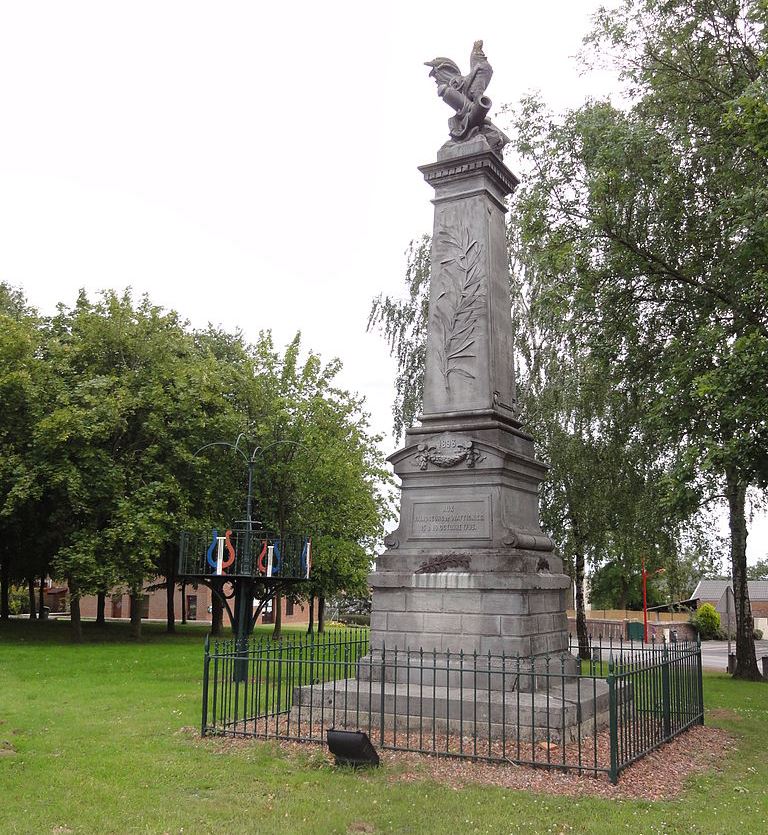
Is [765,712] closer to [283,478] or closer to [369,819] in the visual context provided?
[369,819]

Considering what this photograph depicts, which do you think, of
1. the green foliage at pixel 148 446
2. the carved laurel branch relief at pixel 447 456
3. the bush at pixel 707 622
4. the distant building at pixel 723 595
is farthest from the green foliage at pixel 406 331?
the distant building at pixel 723 595

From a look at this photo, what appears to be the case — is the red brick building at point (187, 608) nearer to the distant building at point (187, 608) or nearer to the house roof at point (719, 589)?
the distant building at point (187, 608)

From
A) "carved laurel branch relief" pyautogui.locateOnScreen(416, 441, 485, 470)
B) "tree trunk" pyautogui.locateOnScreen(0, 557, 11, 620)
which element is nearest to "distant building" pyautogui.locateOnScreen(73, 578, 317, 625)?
"tree trunk" pyautogui.locateOnScreen(0, 557, 11, 620)

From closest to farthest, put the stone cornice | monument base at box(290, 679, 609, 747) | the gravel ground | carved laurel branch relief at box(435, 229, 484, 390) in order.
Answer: the gravel ground, monument base at box(290, 679, 609, 747), carved laurel branch relief at box(435, 229, 484, 390), the stone cornice

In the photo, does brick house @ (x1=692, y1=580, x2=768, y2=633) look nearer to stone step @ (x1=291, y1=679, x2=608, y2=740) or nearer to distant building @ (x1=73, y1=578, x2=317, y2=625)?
distant building @ (x1=73, y1=578, x2=317, y2=625)

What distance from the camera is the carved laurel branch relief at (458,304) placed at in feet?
39.8

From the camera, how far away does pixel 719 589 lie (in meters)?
68.3

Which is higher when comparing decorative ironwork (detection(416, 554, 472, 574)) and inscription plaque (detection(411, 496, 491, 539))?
inscription plaque (detection(411, 496, 491, 539))

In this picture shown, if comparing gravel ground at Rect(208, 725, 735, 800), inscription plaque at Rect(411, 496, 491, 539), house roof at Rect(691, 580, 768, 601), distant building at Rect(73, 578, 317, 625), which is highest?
inscription plaque at Rect(411, 496, 491, 539)

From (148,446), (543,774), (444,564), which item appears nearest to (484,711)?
(543,774)

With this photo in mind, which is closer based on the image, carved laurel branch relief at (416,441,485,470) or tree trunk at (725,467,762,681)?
carved laurel branch relief at (416,441,485,470)

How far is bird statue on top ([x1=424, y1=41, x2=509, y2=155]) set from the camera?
1287 centimetres

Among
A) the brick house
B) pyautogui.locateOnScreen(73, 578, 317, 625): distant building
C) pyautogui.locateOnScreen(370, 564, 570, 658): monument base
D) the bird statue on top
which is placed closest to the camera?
pyautogui.locateOnScreen(370, 564, 570, 658): monument base

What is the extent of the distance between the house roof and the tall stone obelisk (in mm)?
57869
